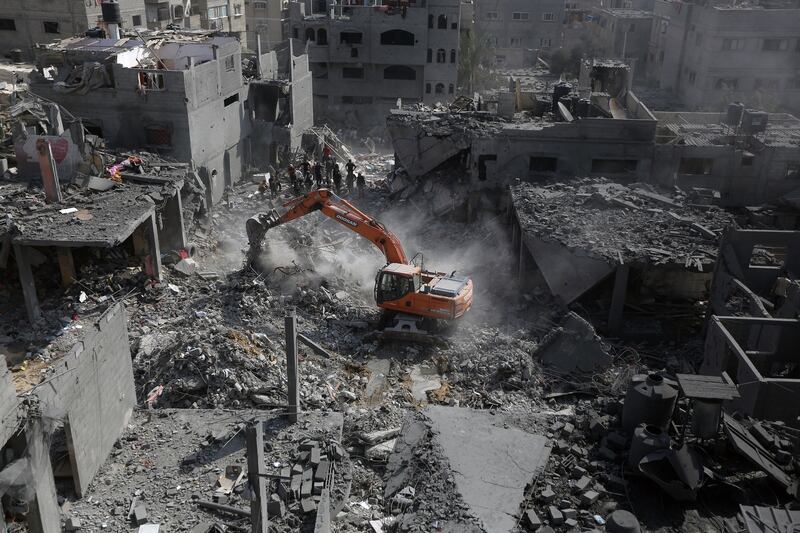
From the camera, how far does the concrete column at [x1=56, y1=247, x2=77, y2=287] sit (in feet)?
62.5

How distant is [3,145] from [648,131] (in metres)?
22.6

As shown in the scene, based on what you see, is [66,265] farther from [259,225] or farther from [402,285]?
[402,285]

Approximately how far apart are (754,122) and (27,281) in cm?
2536

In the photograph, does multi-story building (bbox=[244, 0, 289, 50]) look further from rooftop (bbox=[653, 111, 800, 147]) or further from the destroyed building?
rooftop (bbox=[653, 111, 800, 147])

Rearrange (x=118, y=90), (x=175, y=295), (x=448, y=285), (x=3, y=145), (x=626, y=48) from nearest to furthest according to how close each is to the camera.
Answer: (x=448, y=285) < (x=175, y=295) < (x=3, y=145) < (x=118, y=90) < (x=626, y=48)

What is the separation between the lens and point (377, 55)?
139 feet

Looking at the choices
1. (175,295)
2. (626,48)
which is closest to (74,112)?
(175,295)

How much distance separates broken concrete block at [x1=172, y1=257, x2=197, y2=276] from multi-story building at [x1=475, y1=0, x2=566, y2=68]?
4627 cm

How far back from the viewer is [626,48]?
5947cm

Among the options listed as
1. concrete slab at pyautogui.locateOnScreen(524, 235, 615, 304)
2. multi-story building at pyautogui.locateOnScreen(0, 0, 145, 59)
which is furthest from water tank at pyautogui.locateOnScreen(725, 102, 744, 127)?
multi-story building at pyautogui.locateOnScreen(0, 0, 145, 59)

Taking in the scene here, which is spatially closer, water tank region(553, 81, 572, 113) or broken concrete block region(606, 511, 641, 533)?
broken concrete block region(606, 511, 641, 533)

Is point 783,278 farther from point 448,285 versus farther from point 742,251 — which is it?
point 448,285

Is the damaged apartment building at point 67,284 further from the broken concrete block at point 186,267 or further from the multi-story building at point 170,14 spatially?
the multi-story building at point 170,14

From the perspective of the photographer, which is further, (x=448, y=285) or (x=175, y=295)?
(x=175, y=295)
